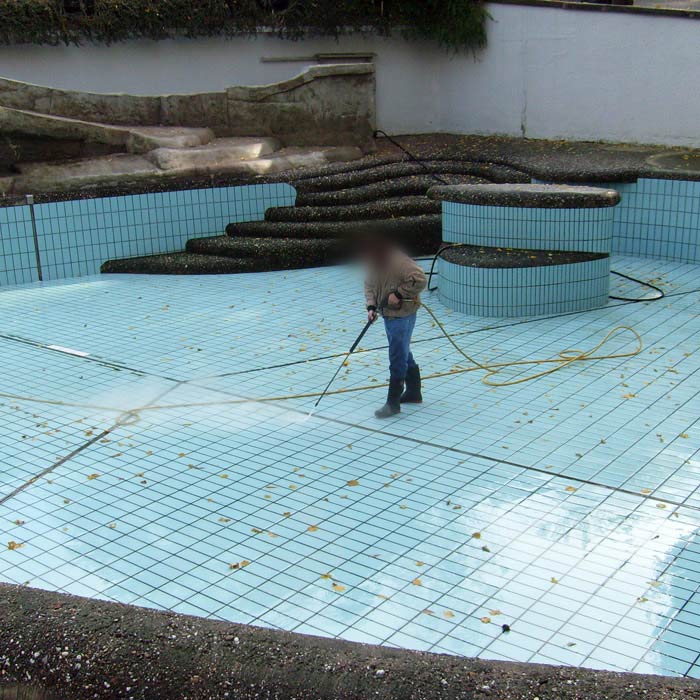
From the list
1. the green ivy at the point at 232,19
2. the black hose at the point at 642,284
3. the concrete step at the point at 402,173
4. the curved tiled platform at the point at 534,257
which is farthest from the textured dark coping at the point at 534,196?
the green ivy at the point at 232,19

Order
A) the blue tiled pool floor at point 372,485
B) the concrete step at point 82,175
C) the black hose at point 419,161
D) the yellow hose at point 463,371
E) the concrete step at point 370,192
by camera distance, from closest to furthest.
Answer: the blue tiled pool floor at point 372,485, the yellow hose at point 463,371, the concrete step at point 82,175, the concrete step at point 370,192, the black hose at point 419,161

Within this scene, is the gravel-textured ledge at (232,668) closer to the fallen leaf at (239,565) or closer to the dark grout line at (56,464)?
the fallen leaf at (239,565)

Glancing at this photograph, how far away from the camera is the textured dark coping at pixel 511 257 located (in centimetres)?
877

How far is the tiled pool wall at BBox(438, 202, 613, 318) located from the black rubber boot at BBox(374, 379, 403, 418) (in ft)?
8.44

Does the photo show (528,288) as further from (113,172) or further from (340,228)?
(113,172)

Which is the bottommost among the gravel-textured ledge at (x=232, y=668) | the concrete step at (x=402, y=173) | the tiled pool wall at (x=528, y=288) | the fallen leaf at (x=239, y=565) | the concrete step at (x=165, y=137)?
the fallen leaf at (x=239, y=565)

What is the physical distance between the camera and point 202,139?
41.0 feet

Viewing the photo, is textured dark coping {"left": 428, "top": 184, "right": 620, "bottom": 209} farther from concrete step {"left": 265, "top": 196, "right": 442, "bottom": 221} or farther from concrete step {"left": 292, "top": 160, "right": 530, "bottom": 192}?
concrete step {"left": 292, "top": 160, "right": 530, "bottom": 192}

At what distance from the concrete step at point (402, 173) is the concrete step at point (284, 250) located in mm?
1084

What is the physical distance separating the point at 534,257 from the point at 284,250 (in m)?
3.44

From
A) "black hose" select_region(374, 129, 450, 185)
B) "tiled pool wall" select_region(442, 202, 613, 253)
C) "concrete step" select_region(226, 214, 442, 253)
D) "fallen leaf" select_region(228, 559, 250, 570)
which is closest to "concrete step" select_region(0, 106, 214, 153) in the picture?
"concrete step" select_region(226, 214, 442, 253)

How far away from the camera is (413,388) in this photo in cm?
682

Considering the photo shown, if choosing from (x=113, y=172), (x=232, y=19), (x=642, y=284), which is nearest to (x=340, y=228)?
(x=113, y=172)

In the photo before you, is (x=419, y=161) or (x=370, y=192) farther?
(x=419, y=161)
